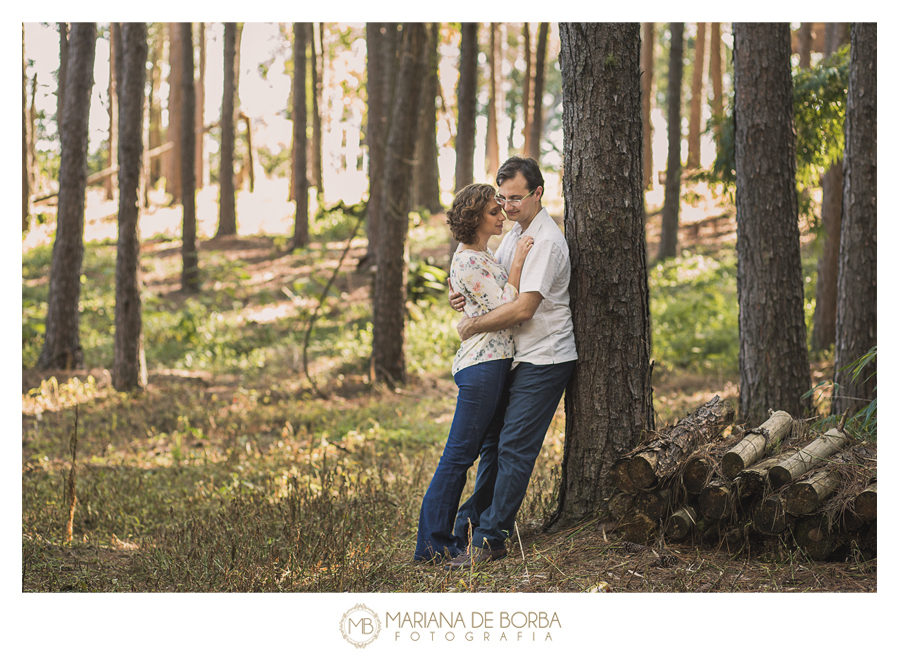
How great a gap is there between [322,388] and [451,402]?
6.73 ft

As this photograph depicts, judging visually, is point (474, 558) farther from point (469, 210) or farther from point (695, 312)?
point (695, 312)

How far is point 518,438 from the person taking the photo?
4.14 metres

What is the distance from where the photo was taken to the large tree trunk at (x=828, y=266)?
10539 mm

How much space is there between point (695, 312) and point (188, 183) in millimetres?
11340

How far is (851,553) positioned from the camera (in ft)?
12.3

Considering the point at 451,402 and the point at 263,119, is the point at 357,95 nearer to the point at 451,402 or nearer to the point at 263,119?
the point at 263,119

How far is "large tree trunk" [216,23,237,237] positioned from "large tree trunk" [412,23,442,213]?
5248mm

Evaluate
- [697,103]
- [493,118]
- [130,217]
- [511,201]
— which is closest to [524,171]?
[511,201]

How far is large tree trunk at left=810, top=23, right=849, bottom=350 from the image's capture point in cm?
1054

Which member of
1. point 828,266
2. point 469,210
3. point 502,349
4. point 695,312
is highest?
point 469,210
